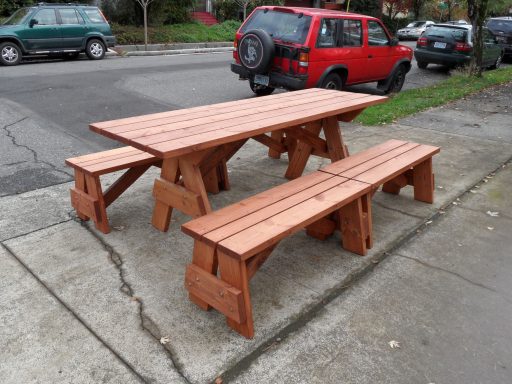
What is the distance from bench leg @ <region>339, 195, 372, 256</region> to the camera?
3471mm

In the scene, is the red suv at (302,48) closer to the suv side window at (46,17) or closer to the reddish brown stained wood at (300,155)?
the reddish brown stained wood at (300,155)

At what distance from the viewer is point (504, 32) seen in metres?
19.0

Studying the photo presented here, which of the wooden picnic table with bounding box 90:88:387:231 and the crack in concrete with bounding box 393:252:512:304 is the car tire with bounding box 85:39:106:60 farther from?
the crack in concrete with bounding box 393:252:512:304

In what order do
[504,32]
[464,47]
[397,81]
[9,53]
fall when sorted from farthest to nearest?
1. [504,32]
2. [464,47]
3. [9,53]
4. [397,81]

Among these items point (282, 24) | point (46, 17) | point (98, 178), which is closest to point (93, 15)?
point (46, 17)

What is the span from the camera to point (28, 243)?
140 inches

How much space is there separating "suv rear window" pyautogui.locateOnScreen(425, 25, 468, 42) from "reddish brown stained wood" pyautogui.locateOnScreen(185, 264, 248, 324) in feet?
44.9

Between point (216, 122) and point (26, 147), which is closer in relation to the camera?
point (216, 122)

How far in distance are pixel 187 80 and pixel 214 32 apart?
13086mm

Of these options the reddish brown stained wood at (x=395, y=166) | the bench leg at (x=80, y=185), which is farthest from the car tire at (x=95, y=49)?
the reddish brown stained wood at (x=395, y=166)

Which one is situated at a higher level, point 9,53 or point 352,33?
point 9,53

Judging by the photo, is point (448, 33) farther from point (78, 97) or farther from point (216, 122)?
point (216, 122)

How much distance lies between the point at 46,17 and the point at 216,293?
13511 millimetres

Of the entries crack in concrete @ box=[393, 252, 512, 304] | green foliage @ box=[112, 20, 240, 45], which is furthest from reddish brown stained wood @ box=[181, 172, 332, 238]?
green foliage @ box=[112, 20, 240, 45]
